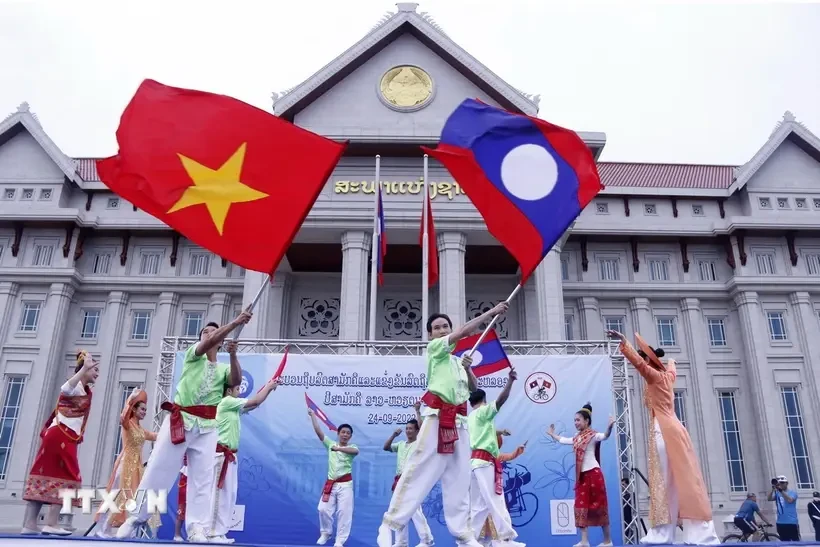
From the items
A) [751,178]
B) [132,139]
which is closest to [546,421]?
[132,139]

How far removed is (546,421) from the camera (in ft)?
40.4

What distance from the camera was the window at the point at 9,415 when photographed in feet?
67.2

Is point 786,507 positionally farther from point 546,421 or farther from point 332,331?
point 332,331

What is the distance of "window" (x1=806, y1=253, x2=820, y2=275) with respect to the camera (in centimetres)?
2262

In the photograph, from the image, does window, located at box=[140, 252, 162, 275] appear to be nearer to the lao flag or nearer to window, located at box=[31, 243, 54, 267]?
window, located at box=[31, 243, 54, 267]

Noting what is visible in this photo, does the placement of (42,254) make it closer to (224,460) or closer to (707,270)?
(224,460)

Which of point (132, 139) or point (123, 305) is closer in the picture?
point (132, 139)

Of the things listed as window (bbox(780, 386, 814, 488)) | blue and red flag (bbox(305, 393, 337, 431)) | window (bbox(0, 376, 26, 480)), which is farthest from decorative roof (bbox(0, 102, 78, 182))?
window (bbox(780, 386, 814, 488))

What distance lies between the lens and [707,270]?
76.1ft

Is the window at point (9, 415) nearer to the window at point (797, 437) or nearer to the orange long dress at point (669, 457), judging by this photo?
the orange long dress at point (669, 457)

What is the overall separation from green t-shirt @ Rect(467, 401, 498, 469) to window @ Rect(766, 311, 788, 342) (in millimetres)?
18255

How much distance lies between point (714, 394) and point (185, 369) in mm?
20209

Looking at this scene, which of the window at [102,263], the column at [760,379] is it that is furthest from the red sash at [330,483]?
the window at [102,263]

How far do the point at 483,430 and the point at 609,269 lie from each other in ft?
56.5
